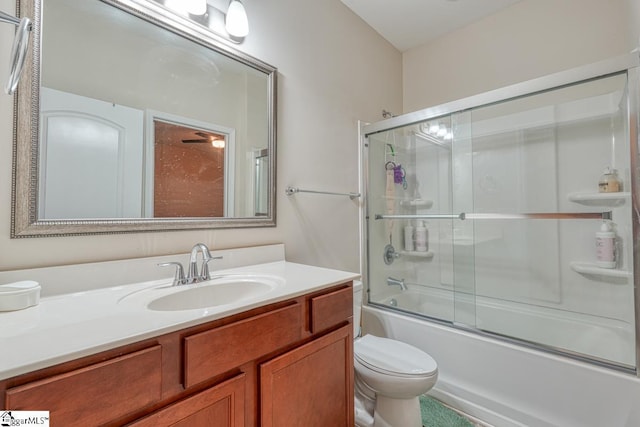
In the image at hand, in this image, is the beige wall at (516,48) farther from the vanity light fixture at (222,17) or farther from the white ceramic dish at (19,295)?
the white ceramic dish at (19,295)

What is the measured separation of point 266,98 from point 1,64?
965 mm

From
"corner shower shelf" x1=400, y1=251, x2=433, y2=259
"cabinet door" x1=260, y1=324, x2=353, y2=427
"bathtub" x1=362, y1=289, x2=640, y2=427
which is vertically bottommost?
"bathtub" x1=362, y1=289, x2=640, y2=427

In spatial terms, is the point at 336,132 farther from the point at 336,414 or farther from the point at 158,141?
the point at 336,414

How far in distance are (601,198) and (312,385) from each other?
1.86 meters

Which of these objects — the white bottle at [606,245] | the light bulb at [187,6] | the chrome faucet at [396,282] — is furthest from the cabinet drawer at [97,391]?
the white bottle at [606,245]

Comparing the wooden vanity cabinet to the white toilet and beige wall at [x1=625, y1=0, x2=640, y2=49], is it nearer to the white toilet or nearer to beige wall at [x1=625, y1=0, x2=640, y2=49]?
the white toilet

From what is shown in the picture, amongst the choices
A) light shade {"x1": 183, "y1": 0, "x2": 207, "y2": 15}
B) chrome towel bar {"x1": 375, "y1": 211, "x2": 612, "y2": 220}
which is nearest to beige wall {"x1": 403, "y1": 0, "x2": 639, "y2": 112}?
chrome towel bar {"x1": 375, "y1": 211, "x2": 612, "y2": 220}

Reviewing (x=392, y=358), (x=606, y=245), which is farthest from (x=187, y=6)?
(x=606, y=245)

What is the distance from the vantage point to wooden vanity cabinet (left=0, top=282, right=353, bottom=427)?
1.82 ft

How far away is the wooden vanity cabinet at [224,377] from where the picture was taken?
1.82ft

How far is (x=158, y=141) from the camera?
46.1 inches

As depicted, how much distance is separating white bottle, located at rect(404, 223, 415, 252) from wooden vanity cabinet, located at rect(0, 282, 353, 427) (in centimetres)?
132

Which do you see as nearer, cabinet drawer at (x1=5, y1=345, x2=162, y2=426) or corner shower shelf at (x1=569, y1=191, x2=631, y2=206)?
cabinet drawer at (x1=5, y1=345, x2=162, y2=426)

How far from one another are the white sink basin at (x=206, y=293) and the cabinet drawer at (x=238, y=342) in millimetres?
91
